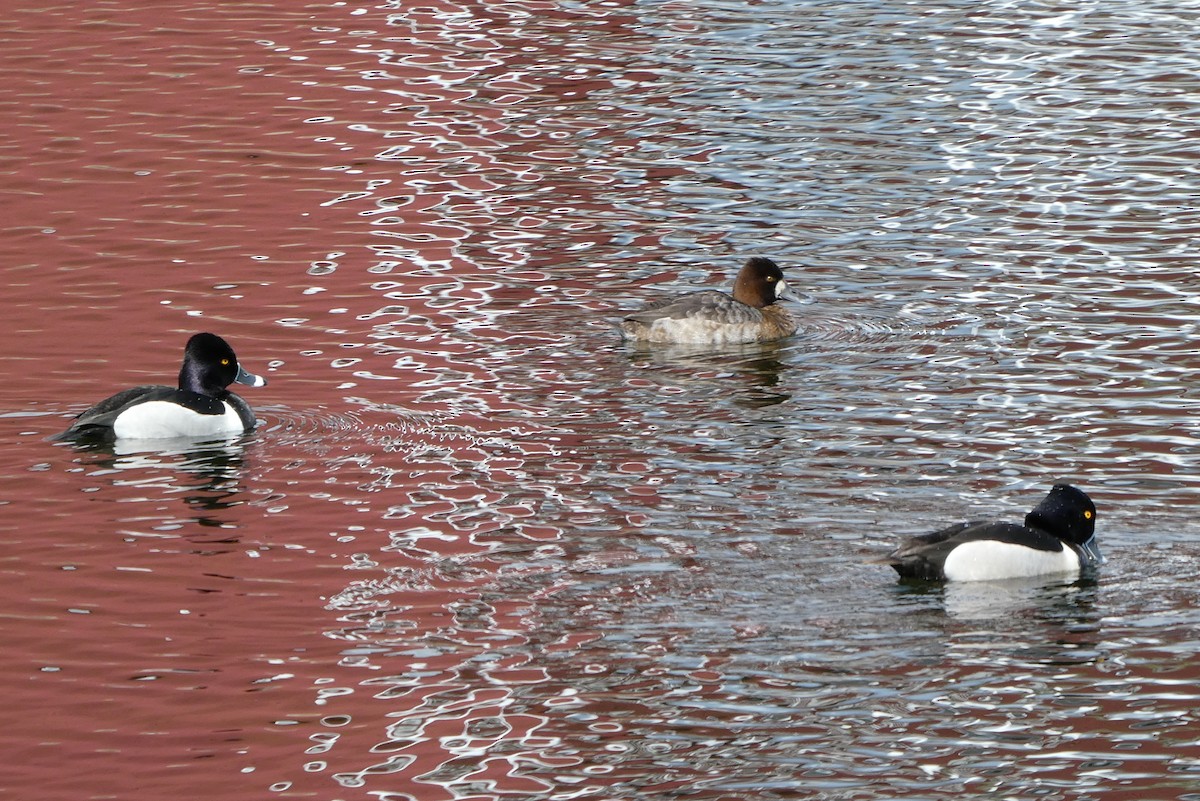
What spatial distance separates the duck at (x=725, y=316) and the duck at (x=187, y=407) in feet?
11.4

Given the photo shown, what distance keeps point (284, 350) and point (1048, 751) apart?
32.6 ft

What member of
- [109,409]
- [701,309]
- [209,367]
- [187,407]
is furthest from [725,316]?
[109,409]

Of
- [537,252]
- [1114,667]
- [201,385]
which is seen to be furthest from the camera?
[537,252]

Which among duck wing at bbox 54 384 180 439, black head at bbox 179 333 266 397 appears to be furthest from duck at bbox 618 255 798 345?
duck wing at bbox 54 384 180 439

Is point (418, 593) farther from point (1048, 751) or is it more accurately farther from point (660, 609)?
point (1048, 751)

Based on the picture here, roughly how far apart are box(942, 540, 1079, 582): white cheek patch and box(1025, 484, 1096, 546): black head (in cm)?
11

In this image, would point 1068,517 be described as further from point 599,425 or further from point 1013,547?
point 599,425

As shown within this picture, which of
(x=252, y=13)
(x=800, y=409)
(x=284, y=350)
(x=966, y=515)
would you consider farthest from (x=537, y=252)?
(x=252, y=13)

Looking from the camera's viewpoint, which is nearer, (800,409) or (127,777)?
(127,777)

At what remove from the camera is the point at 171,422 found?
15.5 metres

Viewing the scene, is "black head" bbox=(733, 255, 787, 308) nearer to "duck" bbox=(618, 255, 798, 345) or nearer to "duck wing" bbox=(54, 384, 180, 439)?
"duck" bbox=(618, 255, 798, 345)

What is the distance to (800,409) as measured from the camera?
16062mm

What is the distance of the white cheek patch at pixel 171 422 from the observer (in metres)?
15.3

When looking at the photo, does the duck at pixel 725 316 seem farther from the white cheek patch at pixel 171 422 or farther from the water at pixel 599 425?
the white cheek patch at pixel 171 422
